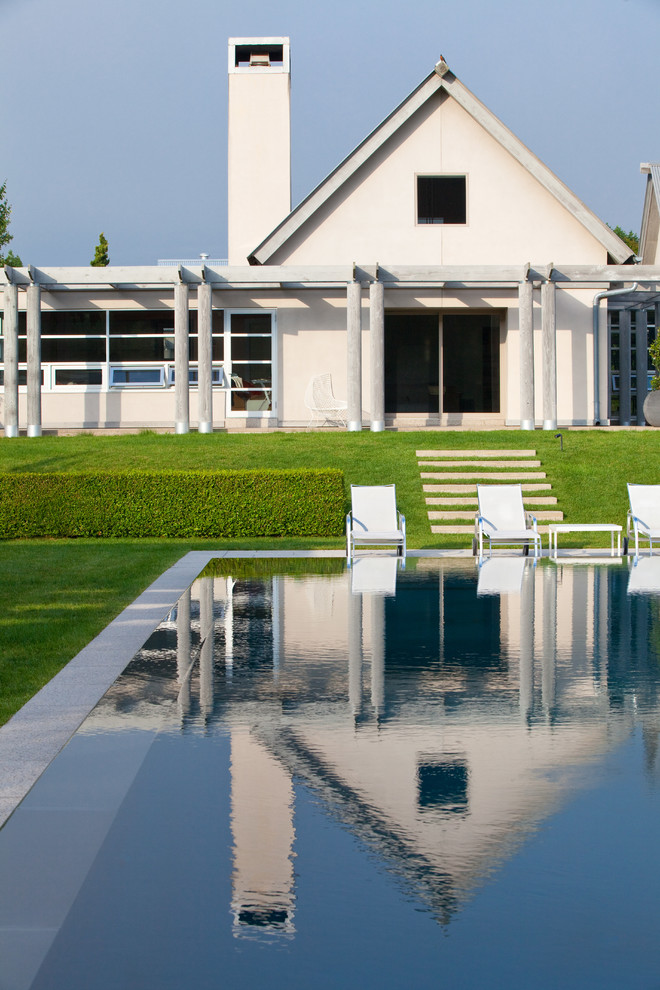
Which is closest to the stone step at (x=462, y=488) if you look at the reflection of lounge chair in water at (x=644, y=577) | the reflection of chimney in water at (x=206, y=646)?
the reflection of lounge chair in water at (x=644, y=577)

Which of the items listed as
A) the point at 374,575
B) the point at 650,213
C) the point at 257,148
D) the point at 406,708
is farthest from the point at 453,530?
the point at 257,148

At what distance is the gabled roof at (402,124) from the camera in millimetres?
23516

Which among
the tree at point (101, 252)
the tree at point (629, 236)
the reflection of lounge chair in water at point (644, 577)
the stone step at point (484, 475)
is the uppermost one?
the tree at point (629, 236)

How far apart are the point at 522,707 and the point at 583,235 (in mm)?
20314

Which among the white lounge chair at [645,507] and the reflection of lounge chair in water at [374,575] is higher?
the white lounge chair at [645,507]

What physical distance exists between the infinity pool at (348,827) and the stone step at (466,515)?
29.9 feet

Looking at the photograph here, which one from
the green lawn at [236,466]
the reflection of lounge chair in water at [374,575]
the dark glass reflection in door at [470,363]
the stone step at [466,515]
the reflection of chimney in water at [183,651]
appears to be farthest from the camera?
the dark glass reflection in door at [470,363]

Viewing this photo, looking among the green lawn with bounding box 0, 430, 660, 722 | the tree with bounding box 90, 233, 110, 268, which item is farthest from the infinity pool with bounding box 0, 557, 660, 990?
the tree with bounding box 90, 233, 110, 268

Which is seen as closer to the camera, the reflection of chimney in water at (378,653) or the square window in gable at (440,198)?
the reflection of chimney in water at (378,653)

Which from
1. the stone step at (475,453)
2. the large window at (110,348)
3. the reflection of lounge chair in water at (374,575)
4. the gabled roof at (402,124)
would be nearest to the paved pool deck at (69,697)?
the reflection of lounge chair in water at (374,575)

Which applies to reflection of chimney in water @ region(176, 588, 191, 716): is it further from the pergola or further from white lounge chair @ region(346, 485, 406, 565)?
the pergola

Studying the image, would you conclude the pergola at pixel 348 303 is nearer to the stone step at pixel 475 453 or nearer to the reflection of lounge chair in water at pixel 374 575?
the stone step at pixel 475 453

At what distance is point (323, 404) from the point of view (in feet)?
76.7

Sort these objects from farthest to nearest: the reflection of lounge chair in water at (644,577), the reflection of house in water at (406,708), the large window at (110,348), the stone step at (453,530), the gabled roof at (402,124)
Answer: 1. the large window at (110,348)
2. the gabled roof at (402,124)
3. the stone step at (453,530)
4. the reflection of lounge chair in water at (644,577)
5. the reflection of house in water at (406,708)
